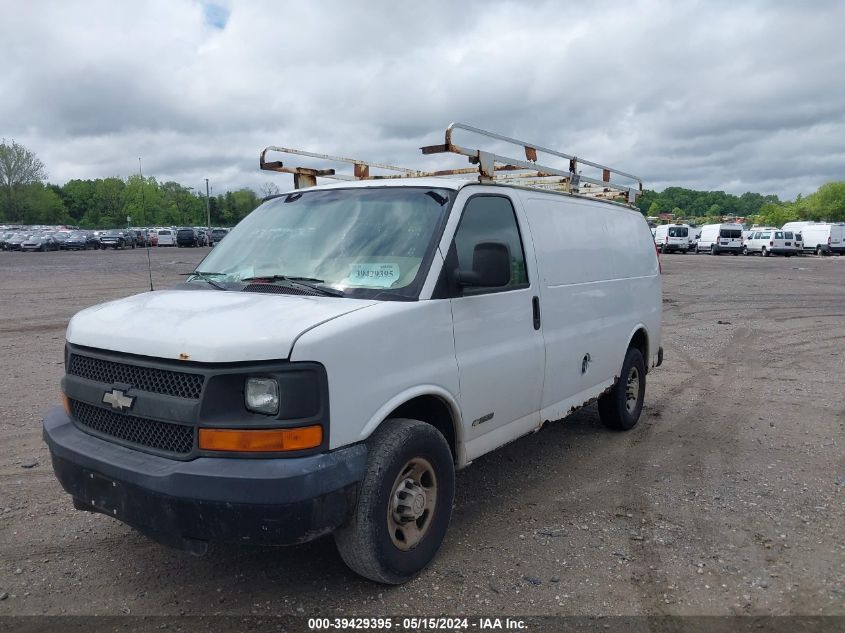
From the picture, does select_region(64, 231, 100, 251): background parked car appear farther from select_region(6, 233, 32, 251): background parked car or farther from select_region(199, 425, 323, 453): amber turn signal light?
select_region(199, 425, 323, 453): amber turn signal light

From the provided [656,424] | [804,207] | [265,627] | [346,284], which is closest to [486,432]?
[346,284]

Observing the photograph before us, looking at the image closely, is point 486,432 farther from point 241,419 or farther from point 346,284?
point 241,419

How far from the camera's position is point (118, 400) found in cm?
328

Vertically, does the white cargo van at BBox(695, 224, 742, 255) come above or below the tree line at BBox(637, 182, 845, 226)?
below

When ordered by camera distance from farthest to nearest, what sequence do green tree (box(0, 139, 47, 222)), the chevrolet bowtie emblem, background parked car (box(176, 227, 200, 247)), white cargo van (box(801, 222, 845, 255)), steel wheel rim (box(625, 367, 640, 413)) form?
green tree (box(0, 139, 47, 222)), background parked car (box(176, 227, 200, 247)), white cargo van (box(801, 222, 845, 255)), steel wheel rim (box(625, 367, 640, 413)), the chevrolet bowtie emblem

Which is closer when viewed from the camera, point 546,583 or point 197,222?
point 546,583

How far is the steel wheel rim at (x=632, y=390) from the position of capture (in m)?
6.54

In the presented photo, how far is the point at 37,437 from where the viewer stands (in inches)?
237

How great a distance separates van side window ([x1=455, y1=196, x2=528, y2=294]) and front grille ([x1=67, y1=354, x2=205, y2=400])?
1.63 meters

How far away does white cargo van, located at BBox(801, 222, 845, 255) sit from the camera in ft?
155

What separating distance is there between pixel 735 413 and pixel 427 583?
4881mm

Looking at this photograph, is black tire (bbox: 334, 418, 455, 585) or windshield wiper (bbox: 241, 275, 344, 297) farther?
windshield wiper (bbox: 241, 275, 344, 297)

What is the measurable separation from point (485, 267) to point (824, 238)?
170ft

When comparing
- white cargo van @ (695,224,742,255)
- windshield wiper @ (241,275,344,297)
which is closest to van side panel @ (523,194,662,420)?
windshield wiper @ (241,275,344,297)
